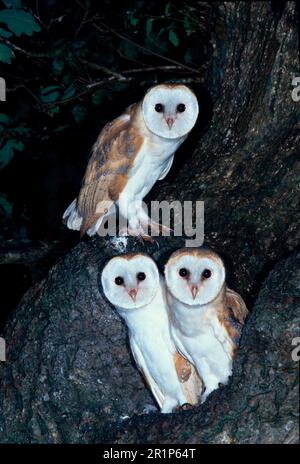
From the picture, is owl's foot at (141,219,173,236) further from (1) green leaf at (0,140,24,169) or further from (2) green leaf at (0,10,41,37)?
(1) green leaf at (0,140,24,169)

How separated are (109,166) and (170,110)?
0.35 metres

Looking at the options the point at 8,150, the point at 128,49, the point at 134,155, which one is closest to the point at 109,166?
→ the point at 134,155

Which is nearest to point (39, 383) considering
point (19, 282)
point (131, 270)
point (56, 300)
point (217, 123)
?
point (56, 300)

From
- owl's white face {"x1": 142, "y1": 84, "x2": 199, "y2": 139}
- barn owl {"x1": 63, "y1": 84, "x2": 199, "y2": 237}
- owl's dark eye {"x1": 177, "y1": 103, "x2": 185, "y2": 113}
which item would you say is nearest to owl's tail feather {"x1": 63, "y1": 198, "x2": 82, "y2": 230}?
barn owl {"x1": 63, "y1": 84, "x2": 199, "y2": 237}

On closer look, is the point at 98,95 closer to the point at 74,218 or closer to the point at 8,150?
the point at 8,150

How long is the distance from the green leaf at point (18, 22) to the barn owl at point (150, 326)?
1157mm

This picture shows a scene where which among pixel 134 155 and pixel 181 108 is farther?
pixel 134 155

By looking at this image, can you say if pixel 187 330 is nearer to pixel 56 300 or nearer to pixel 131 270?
pixel 131 270

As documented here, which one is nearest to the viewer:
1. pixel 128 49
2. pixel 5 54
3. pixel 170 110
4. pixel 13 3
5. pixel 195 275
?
pixel 195 275

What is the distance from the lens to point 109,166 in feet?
12.1

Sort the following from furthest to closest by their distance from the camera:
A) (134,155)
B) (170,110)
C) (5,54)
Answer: (5,54) → (134,155) → (170,110)

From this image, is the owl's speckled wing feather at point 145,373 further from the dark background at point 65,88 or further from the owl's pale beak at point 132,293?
the dark background at point 65,88

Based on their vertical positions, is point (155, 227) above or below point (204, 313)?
above

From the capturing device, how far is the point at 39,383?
11.4 feet
